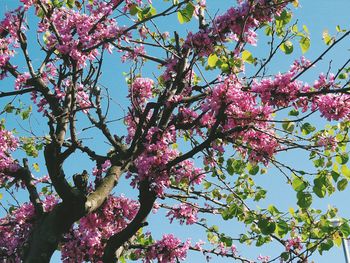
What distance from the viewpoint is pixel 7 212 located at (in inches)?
347

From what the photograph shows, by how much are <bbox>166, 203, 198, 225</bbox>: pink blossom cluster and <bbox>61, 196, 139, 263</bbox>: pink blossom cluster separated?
1.14 meters

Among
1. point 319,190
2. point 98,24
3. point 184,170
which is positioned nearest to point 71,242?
point 184,170

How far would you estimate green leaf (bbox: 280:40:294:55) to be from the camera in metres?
6.02

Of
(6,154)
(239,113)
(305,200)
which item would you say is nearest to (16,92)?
(6,154)

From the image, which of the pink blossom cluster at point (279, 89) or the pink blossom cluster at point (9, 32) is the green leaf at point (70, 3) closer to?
the pink blossom cluster at point (9, 32)

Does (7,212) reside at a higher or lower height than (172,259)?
higher

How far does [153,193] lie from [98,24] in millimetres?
2702

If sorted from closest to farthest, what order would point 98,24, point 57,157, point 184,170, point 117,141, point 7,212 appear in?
point 57,157 → point 98,24 → point 184,170 → point 117,141 → point 7,212

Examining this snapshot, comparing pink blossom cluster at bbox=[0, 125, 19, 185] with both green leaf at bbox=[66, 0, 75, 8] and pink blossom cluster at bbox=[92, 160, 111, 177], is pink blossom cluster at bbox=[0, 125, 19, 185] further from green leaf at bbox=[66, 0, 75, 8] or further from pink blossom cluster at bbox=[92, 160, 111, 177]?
green leaf at bbox=[66, 0, 75, 8]

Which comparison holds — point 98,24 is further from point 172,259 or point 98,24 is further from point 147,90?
point 172,259

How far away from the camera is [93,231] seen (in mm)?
7152

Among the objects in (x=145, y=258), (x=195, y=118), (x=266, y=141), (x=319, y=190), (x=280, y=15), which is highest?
(x=280, y=15)

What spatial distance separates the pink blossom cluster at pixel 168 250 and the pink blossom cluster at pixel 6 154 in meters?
2.87

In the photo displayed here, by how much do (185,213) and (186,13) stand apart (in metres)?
3.90
